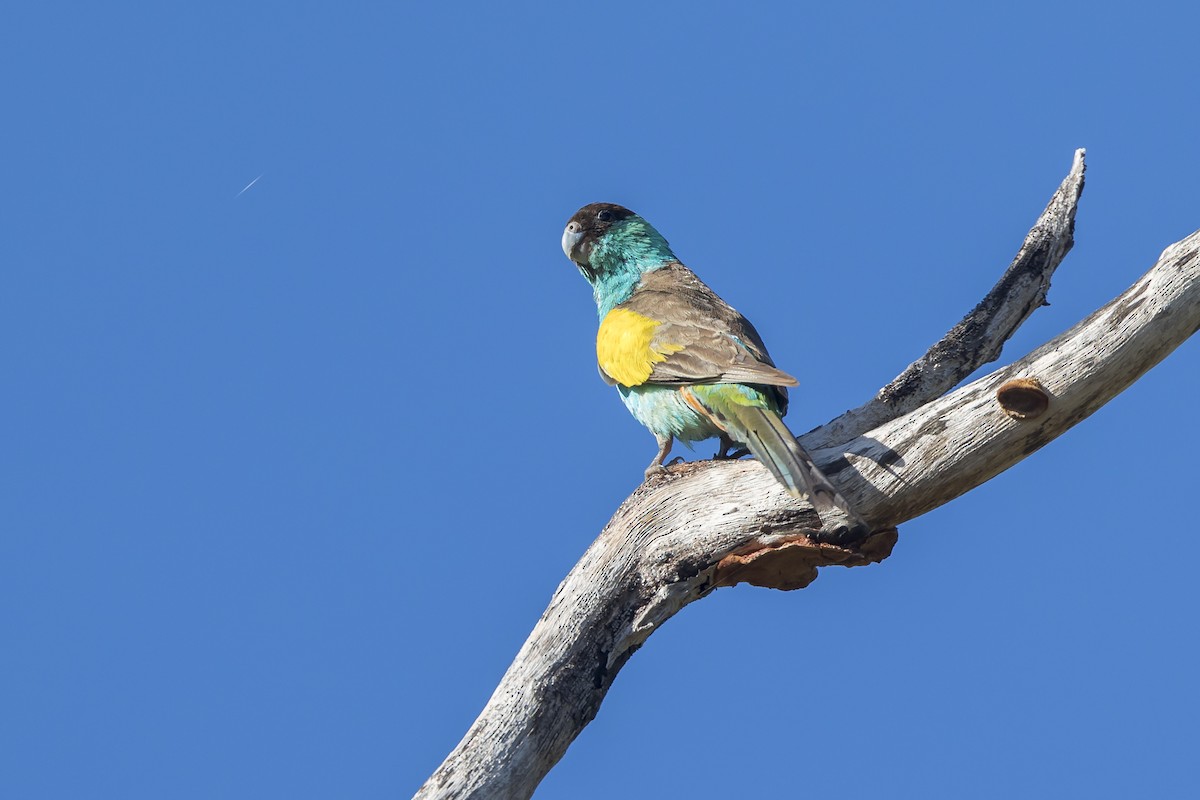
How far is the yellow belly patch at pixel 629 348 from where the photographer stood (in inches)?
352

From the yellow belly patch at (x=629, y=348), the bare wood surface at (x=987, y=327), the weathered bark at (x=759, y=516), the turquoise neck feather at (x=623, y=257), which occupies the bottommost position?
the weathered bark at (x=759, y=516)

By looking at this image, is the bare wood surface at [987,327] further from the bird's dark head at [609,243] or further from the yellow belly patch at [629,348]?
the bird's dark head at [609,243]

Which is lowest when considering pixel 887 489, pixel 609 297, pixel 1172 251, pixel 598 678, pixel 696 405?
pixel 598 678

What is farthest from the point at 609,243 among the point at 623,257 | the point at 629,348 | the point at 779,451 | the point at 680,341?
the point at 779,451

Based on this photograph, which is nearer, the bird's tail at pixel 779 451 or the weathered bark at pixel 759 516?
the weathered bark at pixel 759 516

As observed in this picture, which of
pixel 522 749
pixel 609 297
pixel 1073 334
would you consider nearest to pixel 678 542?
pixel 522 749

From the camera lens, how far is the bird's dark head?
36.5 ft

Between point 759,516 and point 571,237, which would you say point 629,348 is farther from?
point 759,516

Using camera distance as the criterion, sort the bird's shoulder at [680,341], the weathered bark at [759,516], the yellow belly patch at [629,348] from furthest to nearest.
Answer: the yellow belly patch at [629,348] → the bird's shoulder at [680,341] → the weathered bark at [759,516]

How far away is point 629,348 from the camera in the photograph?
9289 millimetres

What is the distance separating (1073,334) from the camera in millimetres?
6922

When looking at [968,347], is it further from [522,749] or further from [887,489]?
[522,749]

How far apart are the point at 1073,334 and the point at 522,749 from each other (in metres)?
3.81

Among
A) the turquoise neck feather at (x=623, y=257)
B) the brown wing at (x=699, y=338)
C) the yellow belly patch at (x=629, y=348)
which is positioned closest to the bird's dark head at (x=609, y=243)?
the turquoise neck feather at (x=623, y=257)
